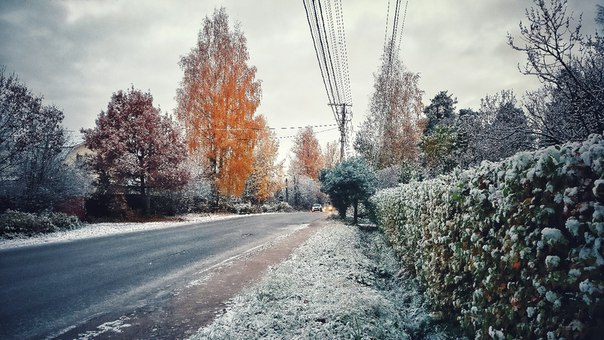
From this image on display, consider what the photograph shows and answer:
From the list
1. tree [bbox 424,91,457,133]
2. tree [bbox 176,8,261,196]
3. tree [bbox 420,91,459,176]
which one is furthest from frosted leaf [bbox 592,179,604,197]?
tree [bbox 424,91,457,133]

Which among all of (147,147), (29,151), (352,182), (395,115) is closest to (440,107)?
(395,115)

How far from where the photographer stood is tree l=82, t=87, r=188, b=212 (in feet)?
66.2

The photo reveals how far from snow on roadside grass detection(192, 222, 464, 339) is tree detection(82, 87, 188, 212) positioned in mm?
16755

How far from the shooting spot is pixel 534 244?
208cm

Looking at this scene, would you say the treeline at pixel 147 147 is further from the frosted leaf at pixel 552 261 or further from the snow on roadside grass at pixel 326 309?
the frosted leaf at pixel 552 261

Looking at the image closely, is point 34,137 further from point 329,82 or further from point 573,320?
point 573,320

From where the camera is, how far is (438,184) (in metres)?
4.70

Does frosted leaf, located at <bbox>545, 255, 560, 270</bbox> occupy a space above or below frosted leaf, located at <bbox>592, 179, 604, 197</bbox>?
below

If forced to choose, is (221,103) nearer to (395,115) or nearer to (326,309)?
(395,115)

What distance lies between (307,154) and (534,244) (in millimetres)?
56681

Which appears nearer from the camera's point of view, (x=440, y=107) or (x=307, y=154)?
(x=440, y=107)

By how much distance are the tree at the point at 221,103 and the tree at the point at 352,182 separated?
10.7m

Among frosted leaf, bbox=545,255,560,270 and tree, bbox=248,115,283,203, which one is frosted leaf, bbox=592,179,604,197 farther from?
tree, bbox=248,115,283,203

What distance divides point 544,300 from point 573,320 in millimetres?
236
